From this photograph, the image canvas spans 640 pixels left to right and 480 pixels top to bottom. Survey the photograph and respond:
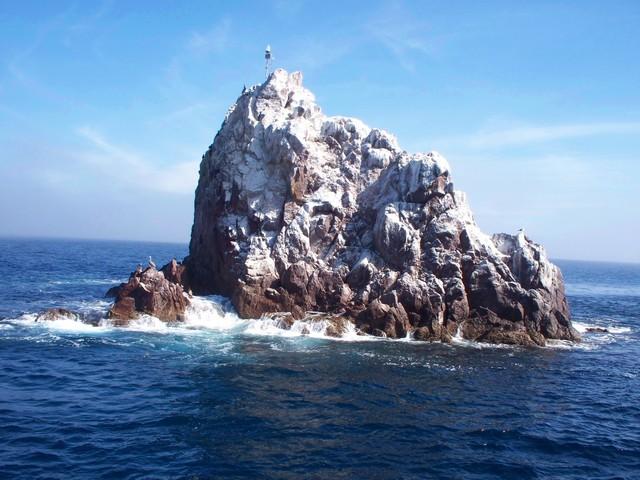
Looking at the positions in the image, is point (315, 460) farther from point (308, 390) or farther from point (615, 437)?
point (615, 437)

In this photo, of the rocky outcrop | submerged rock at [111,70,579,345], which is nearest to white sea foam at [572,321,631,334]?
submerged rock at [111,70,579,345]

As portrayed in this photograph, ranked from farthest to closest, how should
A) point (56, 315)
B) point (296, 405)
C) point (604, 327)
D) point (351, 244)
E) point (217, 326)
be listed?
1. point (604, 327)
2. point (351, 244)
3. point (217, 326)
4. point (56, 315)
5. point (296, 405)

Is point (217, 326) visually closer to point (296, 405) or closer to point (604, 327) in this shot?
point (296, 405)

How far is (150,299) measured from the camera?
176 ft

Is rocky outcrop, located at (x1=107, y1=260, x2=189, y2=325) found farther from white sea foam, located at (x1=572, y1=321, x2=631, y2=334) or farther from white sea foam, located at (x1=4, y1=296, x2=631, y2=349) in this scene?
white sea foam, located at (x1=572, y1=321, x2=631, y2=334)

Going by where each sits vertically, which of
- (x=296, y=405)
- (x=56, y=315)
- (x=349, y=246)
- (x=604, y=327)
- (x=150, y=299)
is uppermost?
(x=349, y=246)

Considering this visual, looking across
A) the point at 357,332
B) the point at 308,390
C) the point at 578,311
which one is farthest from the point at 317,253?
the point at 578,311

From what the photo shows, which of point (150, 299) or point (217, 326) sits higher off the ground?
point (150, 299)

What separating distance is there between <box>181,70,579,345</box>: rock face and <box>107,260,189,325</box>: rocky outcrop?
0.54 ft

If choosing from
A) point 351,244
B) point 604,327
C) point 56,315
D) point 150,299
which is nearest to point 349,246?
point 351,244

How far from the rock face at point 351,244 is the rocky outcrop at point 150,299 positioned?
17 centimetres

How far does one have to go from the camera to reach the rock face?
52562 millimetres

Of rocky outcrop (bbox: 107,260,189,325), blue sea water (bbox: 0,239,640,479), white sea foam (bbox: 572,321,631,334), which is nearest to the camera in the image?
blue sea water (bbox: 0,239,640,479)

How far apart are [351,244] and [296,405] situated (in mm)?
28546
